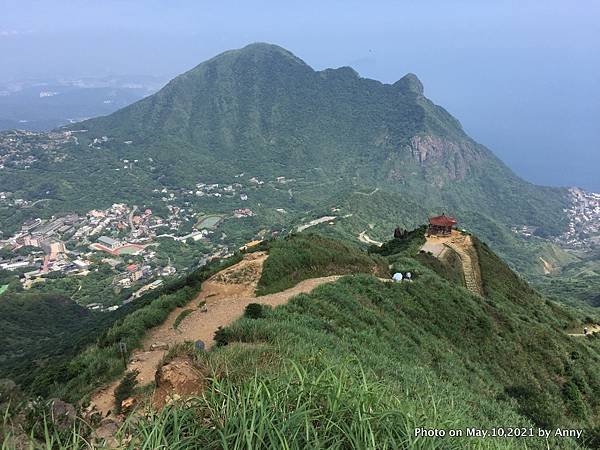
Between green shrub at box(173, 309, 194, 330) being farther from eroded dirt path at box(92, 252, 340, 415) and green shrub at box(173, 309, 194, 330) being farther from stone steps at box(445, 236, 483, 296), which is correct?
stone steps at box(445, 236, 483, 296)

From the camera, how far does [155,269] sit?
92.9m

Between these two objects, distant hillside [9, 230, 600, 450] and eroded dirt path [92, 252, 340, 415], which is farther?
eroded dirt path [92, 252, 340, 415]

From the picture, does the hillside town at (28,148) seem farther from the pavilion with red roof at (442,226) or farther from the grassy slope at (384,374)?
the grassy slope at (384,374)

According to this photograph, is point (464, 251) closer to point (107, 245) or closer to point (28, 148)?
point (107, 245)

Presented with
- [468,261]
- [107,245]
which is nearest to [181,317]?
[468,261]

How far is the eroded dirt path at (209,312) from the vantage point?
10359 millimetres

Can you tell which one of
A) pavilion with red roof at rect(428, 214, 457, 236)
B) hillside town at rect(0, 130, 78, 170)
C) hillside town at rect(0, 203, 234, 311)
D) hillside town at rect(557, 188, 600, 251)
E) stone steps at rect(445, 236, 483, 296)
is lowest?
hillside town at rect(557, 188, 600, 251)

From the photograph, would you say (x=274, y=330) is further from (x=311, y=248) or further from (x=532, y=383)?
(x=311, y=248)

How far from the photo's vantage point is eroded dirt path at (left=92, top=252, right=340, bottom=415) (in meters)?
10.4

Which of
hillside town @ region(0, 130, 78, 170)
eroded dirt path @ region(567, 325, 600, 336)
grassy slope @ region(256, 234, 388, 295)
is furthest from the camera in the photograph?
hillside town @ region(0, 130, 78, 170)

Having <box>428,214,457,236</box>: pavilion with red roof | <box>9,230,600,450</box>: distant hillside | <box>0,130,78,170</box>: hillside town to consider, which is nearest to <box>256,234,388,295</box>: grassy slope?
<box>9,230,600,450</box>: distant hillside

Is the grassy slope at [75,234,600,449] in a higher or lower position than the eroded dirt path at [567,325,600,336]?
higher

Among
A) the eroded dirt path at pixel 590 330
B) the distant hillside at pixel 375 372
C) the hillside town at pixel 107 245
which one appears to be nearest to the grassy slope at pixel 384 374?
the distant hillside at pixel 375 372

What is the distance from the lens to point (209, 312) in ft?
51.8
